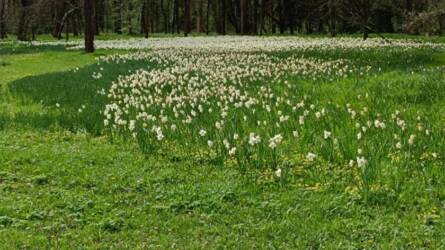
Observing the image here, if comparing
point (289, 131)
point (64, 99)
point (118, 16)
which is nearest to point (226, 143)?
point (289, 131)

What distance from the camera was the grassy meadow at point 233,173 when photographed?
595 centimetres

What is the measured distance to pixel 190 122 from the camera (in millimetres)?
9836

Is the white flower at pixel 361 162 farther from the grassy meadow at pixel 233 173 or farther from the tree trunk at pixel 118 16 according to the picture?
the tree trunk at pixel 118 16

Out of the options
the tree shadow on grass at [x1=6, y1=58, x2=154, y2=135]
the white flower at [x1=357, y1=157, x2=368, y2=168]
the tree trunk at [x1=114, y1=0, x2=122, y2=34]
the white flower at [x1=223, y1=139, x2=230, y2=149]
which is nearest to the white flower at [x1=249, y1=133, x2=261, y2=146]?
the white flower at [x1=223, y1=139, x2=230, y2=149]

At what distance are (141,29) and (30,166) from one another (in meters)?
74.2

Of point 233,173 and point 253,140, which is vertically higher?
point 253,140

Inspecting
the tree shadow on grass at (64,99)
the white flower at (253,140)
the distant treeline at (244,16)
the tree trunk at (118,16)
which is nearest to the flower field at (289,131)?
the white flower at (253,140)

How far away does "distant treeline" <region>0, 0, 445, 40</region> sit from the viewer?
3835cm

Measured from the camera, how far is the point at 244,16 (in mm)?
63469

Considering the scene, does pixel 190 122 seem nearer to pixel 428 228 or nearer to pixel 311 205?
pixel 311 205

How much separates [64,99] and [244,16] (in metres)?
50.9

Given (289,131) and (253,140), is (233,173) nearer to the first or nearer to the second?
(253,140)

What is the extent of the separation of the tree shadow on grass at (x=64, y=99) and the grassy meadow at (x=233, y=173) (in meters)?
0.07

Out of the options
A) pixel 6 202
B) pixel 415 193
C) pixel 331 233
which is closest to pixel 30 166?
pixel 6 202
